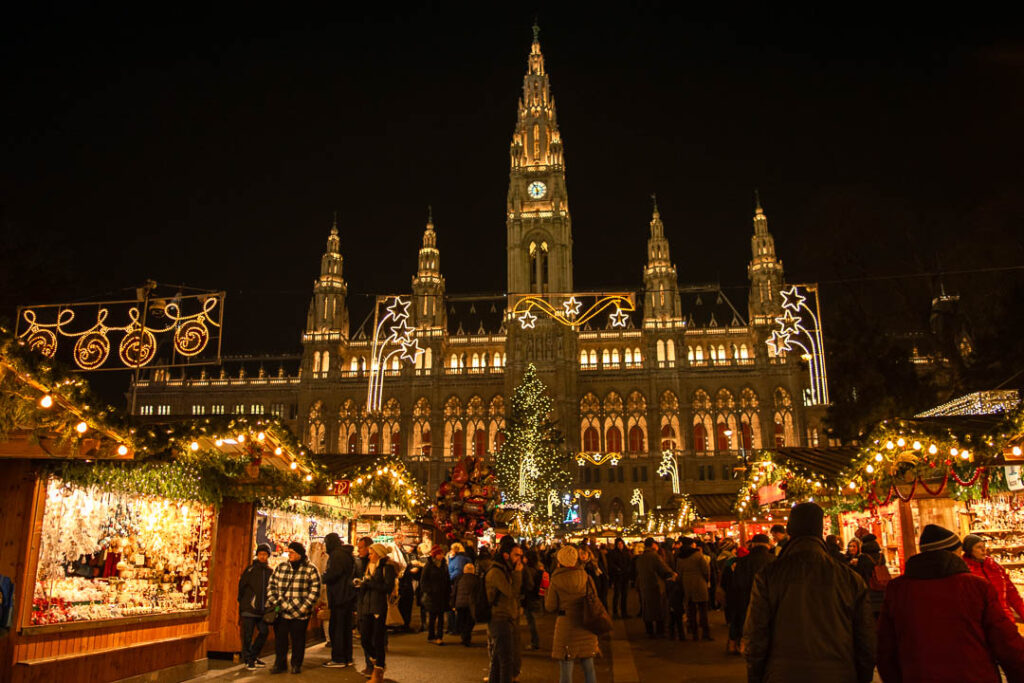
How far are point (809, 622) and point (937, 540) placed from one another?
31.4 inches

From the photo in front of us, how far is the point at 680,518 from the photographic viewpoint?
26422mm

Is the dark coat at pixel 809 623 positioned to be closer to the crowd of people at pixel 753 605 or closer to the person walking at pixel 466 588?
the crowd of people at pixel 753 605

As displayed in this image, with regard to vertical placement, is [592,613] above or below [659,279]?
below

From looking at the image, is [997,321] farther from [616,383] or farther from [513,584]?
[616,383]

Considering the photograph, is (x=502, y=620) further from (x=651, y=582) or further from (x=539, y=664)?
(x=651, y=582)

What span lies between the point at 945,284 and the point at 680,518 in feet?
41.2

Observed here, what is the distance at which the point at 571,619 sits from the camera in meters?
5.76

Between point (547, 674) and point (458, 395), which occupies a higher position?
point (458, 395)

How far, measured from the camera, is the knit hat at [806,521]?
3539mm

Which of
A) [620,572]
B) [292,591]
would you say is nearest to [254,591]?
[292,591]

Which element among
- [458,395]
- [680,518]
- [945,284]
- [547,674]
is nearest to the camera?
[547,674]

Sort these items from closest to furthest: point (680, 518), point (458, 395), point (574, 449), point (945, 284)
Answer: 1. point (945, 284)
2. point (680, 518)
3. point (574, 449)
4. point (458, 395)

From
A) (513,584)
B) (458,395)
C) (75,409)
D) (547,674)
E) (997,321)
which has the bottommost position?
(547,674)

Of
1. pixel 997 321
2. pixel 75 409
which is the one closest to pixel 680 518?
pixel 997 321
